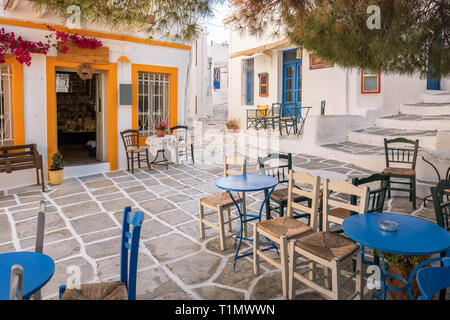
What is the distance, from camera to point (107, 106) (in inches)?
313

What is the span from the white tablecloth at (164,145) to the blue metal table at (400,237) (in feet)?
19.5

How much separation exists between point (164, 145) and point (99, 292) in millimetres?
6567

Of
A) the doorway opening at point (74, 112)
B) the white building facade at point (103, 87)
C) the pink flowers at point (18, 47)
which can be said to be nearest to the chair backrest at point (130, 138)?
the white building facade at point (103, 87)

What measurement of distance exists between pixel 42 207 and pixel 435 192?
285 cm

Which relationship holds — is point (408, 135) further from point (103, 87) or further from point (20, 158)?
point (20, 158)

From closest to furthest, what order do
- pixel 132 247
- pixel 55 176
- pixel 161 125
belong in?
pixel 132 247 < pixel 55 176 < pixel 161 125

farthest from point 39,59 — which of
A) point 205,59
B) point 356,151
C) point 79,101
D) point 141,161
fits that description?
point 205,59

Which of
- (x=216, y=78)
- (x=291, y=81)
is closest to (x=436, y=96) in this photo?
(x=291, y=81)

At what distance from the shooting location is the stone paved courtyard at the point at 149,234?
312 centimetres

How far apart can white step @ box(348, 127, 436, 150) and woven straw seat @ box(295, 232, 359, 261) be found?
17.7 ft

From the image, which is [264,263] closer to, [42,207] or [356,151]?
[42,207]

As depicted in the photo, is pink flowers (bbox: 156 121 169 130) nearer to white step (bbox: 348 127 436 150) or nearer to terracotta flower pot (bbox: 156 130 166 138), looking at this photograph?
terracotta flower pot (bbox: 156 130 166 138)

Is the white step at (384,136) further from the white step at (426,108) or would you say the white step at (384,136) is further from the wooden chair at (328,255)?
the wooden chair at (328,255)

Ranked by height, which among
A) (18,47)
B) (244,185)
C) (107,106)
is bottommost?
(244,185)
